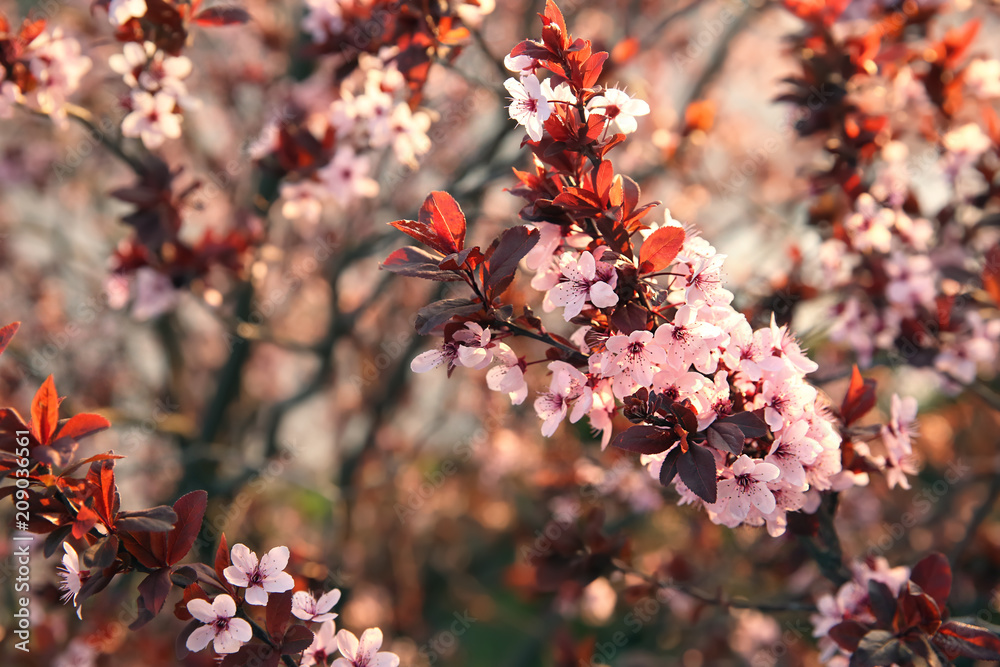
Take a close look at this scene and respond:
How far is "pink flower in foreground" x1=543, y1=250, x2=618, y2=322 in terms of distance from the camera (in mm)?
1120

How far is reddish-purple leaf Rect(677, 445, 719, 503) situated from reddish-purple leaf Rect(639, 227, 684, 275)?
342 millimetres

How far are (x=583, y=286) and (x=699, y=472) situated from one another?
39 centimetres

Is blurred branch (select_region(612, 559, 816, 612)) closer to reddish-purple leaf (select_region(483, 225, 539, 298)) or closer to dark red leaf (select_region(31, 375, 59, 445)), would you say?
reddish-purple leaf (select_region(483, 225, 539, 298))

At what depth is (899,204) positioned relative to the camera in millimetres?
2428

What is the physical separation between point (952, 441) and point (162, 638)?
6.03m

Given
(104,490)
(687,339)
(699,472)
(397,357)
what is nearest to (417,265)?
(687,339)

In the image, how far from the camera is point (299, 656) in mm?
1358

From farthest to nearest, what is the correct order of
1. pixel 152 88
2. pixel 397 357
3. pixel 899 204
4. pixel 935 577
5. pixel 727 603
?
pixel 397 357
pixel 899 204
pixel 152 88
pixel 727 603
pixel 935 577

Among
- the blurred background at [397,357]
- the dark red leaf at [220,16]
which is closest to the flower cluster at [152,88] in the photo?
the dark red leaf at [220,16]

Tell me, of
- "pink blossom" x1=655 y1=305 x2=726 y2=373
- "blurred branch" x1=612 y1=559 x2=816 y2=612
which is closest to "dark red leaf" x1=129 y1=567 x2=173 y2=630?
"pink blossom" x1=655 y1=305 x2=726 y2=373

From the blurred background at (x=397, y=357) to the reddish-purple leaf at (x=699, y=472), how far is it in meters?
1.42

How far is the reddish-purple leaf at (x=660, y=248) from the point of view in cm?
115

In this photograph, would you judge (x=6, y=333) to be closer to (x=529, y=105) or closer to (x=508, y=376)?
(x=508, y=376)

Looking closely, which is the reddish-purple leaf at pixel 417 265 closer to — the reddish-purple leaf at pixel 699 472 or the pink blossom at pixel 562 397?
the pink blossom at pixel 562 397
